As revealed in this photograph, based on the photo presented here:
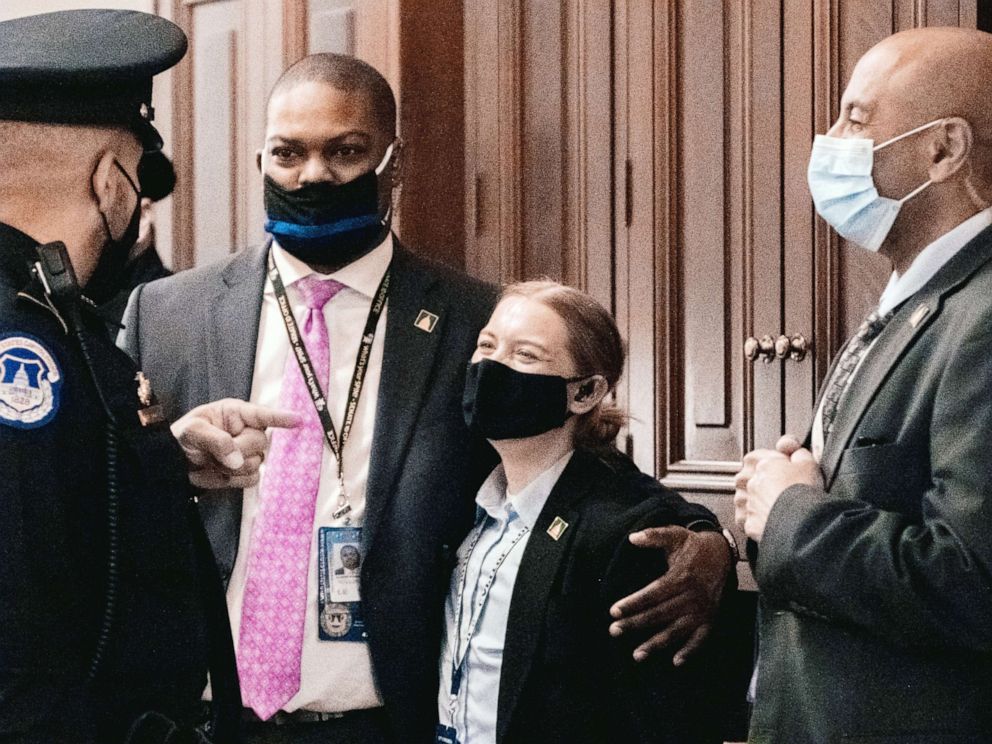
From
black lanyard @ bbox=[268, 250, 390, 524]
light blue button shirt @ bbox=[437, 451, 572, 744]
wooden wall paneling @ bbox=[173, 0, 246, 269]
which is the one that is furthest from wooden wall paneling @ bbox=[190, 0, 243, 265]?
light blue button shirt @ bbox=[437, 451, 572, 744]

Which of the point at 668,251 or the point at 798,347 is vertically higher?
the point at 668,251

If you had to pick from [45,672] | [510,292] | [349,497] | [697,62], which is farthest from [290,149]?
[45,672]

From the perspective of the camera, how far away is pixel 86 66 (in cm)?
151

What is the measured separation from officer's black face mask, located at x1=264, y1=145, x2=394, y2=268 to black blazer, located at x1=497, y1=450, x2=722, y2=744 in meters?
0.52

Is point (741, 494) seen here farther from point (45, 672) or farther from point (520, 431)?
point (45, 672)

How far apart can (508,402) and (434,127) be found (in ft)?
2.54

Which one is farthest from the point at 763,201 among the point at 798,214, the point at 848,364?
the point at 848,364

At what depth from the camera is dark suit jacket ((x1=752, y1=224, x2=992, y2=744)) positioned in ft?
4.93

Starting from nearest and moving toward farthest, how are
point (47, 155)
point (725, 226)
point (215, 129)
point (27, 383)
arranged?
point (27, 383), point (47, 155), point (725, 226), point (215, 129)

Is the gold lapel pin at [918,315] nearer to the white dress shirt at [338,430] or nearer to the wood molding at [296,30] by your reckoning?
the white dress shirt at [338,430]

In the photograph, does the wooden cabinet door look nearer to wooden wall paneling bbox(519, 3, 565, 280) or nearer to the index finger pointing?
wooden wall paneling bbox(519, 3, 565, 280)

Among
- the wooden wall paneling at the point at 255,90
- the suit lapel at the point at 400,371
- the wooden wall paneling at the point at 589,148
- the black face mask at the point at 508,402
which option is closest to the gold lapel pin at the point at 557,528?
the black face mask at the point at 508,402

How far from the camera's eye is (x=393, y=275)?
2.28 meters

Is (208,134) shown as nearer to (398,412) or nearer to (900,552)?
(398,412)
